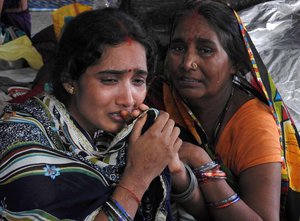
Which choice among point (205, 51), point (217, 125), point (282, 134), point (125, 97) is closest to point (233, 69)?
point (205, 51)

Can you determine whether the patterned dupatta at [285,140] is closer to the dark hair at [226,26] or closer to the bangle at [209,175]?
the dark hair at [226,26]

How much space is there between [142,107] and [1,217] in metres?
0.56

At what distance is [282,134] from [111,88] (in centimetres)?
89

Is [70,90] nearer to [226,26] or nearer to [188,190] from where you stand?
[188,190]

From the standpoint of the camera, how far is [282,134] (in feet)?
6.43

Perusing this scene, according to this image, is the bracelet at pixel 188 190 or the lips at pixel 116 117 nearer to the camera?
the lips at pixel 116 117

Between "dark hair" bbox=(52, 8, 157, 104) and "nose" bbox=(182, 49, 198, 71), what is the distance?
41cm

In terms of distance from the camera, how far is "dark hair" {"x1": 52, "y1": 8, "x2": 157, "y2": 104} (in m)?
1.45

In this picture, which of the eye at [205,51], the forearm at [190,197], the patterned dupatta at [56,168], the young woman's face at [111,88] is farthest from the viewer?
the eye at [205,51]

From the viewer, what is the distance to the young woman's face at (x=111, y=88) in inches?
56.9

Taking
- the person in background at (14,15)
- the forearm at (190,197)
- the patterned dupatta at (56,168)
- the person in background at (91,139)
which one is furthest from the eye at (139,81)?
the person in background at (14,15)

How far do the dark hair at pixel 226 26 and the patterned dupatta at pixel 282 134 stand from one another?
1.4 inches

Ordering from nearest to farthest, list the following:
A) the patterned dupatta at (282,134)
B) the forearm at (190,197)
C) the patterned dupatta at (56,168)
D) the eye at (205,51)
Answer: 1. the patterned dupatta at (56,168)
2. the forearm at (190,197)
3. the patterned dupatta at (282,134)
4. the eye at (205,51)

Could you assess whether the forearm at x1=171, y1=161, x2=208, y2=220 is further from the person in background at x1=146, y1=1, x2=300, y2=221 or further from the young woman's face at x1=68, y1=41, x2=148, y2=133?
the young woman's face at x1=68, y1=41, x2=148, y2=133
